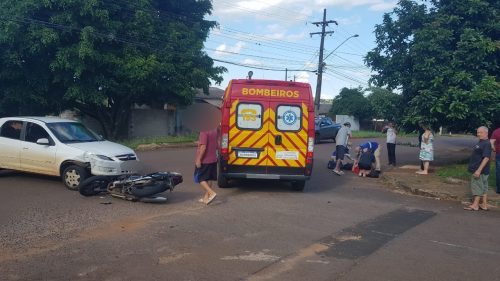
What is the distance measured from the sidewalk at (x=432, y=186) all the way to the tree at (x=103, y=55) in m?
13.4

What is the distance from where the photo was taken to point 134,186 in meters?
9.30

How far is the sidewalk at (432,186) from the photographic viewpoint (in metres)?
11.2

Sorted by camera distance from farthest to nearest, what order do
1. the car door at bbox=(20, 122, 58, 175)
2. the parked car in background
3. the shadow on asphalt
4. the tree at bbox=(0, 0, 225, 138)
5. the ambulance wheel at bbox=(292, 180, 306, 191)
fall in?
the parked car in background < the tree at bbox=(0, 0, 225, 138) < the shadow on asphalt < the ambulance wheel at bbox=(292, 180, 306, 191) < the car door at bbox=(20, 122, 58, 175)

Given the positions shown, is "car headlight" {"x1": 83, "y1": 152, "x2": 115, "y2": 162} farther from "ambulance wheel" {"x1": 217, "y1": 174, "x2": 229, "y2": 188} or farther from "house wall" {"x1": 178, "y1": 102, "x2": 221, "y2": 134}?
"house wall" {"x1": 178, "y1": 102, "x2": 221, "y2": 134}

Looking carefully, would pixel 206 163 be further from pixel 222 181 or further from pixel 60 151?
pixel 60 151

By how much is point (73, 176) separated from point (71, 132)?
4.84ft

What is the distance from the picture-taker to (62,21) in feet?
69.5

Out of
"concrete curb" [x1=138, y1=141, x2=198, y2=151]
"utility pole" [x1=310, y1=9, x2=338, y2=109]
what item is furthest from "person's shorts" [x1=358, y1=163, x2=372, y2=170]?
"utility pole" [x1=310, y1=9, x2=338, y2=109]

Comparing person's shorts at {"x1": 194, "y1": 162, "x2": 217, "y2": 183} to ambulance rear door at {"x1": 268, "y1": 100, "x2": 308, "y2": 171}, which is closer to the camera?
person's shorts at {"x1": 194, "y1": 162, "x2": 217, "y2": 183}

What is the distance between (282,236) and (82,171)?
16.8 ft

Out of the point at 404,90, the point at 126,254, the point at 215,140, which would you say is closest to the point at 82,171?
the point at 215,140

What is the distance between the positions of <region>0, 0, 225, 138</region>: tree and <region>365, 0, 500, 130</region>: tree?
486 inches

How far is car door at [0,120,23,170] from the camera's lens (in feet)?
37.0

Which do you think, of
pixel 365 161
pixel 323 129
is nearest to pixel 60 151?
pixel 365 161
